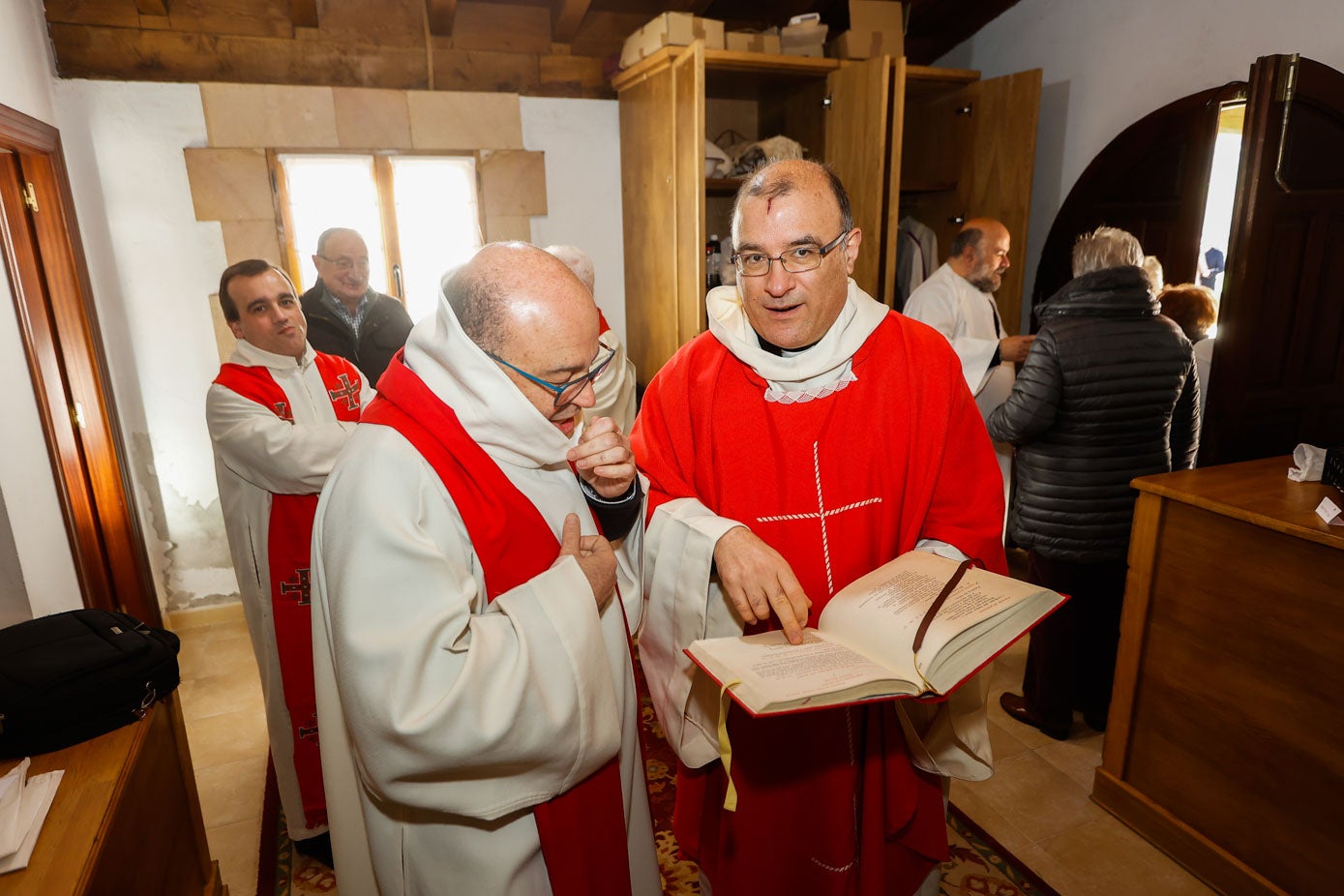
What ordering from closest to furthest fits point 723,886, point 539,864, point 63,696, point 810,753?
point 539,864 < point 63,696 < point 810,753 < point 723,886

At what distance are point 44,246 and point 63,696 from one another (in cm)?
213

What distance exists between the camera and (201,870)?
1.83 m

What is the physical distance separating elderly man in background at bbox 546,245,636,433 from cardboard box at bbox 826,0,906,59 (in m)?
1.51

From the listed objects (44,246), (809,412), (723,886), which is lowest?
(723,886)

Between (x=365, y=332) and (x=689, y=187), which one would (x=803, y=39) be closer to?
(x=689, y=187)

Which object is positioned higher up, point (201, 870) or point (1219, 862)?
point (201, 870)

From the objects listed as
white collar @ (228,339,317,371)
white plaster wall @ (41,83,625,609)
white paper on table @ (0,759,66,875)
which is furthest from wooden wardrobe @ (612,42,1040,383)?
white paper on table @ (0,759,66,875)

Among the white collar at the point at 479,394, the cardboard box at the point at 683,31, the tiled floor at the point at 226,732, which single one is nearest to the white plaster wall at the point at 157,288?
the tiled floor at the point at 226,732

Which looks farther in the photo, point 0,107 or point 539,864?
point 0,107

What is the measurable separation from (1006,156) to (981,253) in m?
0.68

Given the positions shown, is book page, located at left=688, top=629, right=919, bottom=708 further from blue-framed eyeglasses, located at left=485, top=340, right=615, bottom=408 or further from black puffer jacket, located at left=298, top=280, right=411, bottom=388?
black puffer jacket, located at left=298, top=280, right=411, bottom=388

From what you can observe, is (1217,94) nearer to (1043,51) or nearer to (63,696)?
(1043,51)

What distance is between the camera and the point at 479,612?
1.05 metres

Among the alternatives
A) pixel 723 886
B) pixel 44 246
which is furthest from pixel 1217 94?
pixel 44 246
